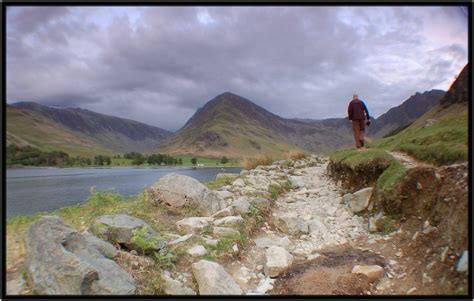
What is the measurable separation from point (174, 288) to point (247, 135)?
16.1 meters

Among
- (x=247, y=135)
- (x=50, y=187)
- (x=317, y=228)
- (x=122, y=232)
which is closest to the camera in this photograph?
(x=122, y=232)

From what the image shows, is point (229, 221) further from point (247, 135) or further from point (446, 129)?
point (247, 135)

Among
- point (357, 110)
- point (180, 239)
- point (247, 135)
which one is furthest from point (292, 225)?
point (247, 135)

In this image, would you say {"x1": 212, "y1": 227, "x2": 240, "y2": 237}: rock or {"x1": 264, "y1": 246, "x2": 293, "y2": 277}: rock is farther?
{"x1": 212, "y1": 227, "x2": 240, "y2": 237}: rock

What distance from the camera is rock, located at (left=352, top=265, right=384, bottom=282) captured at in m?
4.50

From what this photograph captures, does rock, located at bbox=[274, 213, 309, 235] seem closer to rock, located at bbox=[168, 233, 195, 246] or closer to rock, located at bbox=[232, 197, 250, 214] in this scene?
rock, located at bbox=[232, 197, 250, 214]

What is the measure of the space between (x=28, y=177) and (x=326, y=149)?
36.6 ft

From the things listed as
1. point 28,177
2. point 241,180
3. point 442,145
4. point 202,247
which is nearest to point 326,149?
point 241,180

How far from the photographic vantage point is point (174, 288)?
425 cm

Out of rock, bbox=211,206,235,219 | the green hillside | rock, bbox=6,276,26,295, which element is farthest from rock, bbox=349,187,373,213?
rock, bbox=6,276,26,295

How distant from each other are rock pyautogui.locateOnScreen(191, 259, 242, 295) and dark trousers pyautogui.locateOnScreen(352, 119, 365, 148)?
6288 mm

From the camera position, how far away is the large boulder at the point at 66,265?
356 cm

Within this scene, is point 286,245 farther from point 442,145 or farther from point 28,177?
point 28,177

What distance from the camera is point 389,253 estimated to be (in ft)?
17.1
